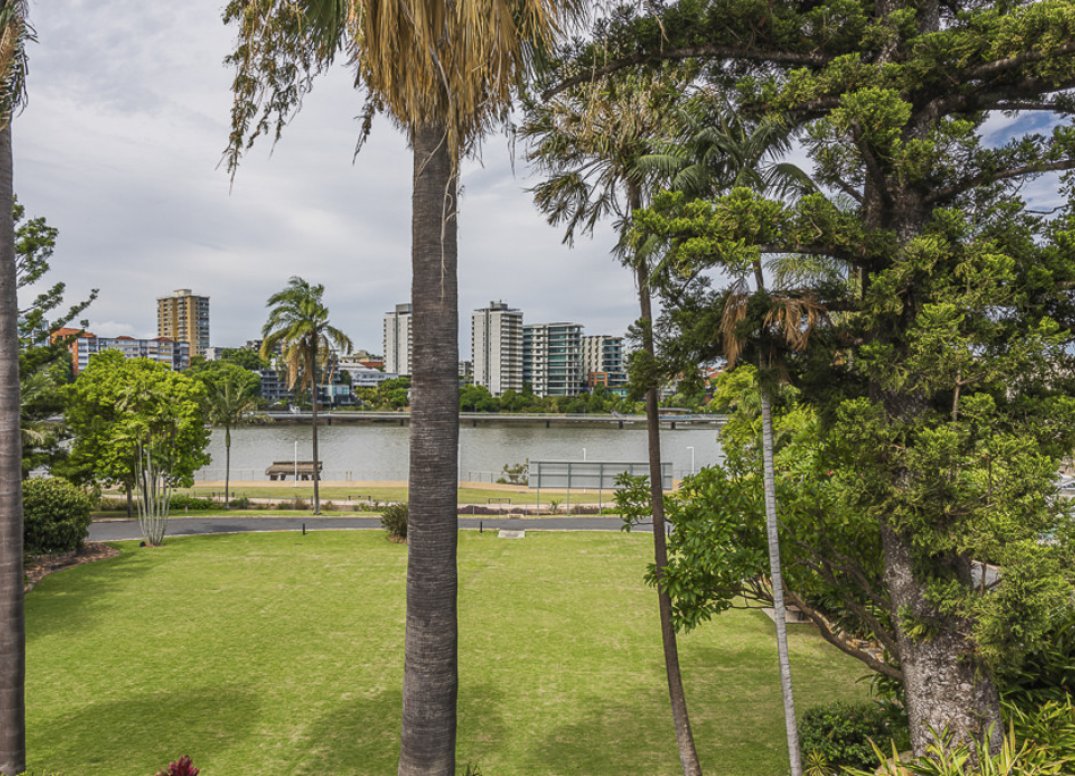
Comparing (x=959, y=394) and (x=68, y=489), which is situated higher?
(x=959, y=394)

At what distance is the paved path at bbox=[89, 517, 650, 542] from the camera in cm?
2828

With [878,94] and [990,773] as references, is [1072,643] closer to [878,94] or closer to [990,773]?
[990,773]

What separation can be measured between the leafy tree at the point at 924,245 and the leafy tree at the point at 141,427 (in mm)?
23868

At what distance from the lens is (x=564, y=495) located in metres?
42.5

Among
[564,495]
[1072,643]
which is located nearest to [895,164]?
[1072,643]

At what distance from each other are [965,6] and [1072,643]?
780 centimetres

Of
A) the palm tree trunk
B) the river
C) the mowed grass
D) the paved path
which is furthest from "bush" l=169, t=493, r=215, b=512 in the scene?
the palm tree trunk

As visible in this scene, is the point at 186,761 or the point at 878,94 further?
the point at 878,94

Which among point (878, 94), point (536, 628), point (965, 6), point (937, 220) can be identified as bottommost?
point (536, 628)

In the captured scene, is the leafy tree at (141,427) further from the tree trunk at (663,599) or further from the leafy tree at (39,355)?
the tree trunk at (663,599)

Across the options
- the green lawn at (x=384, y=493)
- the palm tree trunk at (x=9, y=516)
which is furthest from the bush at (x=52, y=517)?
the palm tree trunk at (x=9, y=516)

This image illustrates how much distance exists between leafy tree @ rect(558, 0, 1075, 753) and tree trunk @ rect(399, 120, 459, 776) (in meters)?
2.28

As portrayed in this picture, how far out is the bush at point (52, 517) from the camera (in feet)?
68.8

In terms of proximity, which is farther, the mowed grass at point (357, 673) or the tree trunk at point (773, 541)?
the mowed grass at point (357, 673)
